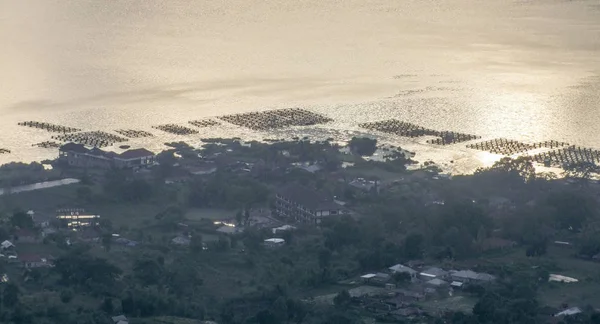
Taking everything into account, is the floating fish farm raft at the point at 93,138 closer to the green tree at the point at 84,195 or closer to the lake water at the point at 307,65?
the lake water at the point at 307,65

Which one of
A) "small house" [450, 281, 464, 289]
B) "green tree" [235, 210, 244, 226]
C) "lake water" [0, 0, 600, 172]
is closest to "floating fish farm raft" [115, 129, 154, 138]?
"lake water" [0, 0, 600, 172]

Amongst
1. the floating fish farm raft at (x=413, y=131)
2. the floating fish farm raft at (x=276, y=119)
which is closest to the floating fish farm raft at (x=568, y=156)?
the floating fish farm raft at (x=413, y=131)

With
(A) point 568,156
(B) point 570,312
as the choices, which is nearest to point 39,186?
(A) point 568,156

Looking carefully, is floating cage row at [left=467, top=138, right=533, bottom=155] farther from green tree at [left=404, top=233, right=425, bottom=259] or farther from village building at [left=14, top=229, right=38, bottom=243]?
village building at [left=14, top=229, right=38, bottom=243]

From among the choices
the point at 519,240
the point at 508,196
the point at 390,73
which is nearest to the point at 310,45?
the point at 390,73

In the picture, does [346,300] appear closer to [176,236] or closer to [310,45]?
[176,236]

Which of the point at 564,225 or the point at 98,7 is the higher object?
the point at 98,7
